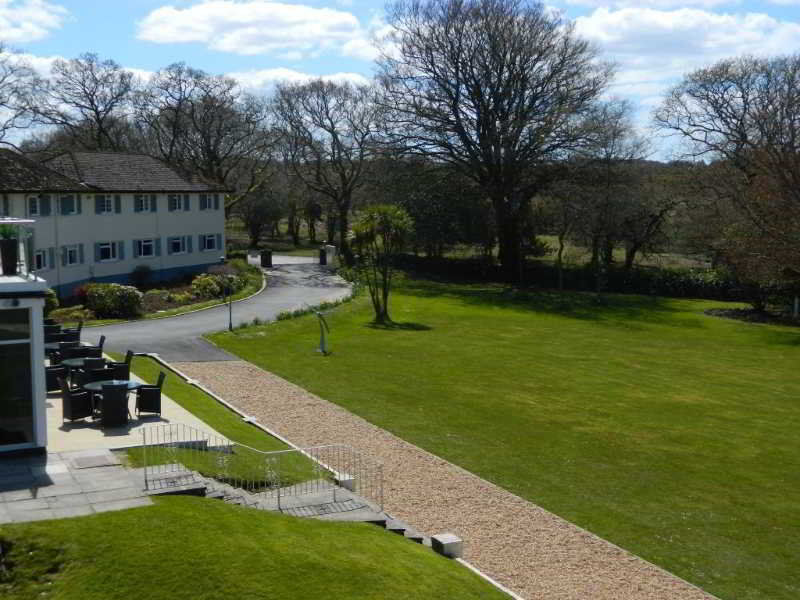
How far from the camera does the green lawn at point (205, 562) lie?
10.9 meters

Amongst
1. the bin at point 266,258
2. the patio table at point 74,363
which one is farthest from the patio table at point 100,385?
the bin at point 266,258

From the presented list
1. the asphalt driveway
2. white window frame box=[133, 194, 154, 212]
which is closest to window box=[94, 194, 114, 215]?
white window frame box=[133, 194, 154, 212]

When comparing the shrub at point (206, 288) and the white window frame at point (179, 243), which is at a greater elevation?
the white window frame at point (179, 243)

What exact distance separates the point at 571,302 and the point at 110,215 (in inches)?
1047

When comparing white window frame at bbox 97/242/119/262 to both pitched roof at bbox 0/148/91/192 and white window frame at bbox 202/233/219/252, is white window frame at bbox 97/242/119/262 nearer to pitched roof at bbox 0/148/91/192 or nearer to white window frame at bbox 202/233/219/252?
pitched roof at bbox 0/148/91/192

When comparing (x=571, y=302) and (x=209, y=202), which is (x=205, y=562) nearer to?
(x=571, y=302)

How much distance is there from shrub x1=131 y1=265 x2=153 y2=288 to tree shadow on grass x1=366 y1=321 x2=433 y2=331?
16340mm

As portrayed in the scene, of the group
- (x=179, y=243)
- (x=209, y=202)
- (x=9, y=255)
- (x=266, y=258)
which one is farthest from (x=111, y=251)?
(x=9, y=255)

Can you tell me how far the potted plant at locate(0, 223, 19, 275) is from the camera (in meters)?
16.5

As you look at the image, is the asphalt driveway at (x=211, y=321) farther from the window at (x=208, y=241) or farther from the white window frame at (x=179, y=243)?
the white window frame at (x=179, y=243)

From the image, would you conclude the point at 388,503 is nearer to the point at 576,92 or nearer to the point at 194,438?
the point at 194,438

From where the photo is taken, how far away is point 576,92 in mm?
56375

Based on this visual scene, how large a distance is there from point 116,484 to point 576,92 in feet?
156

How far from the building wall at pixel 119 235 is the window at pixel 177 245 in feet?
0.68
